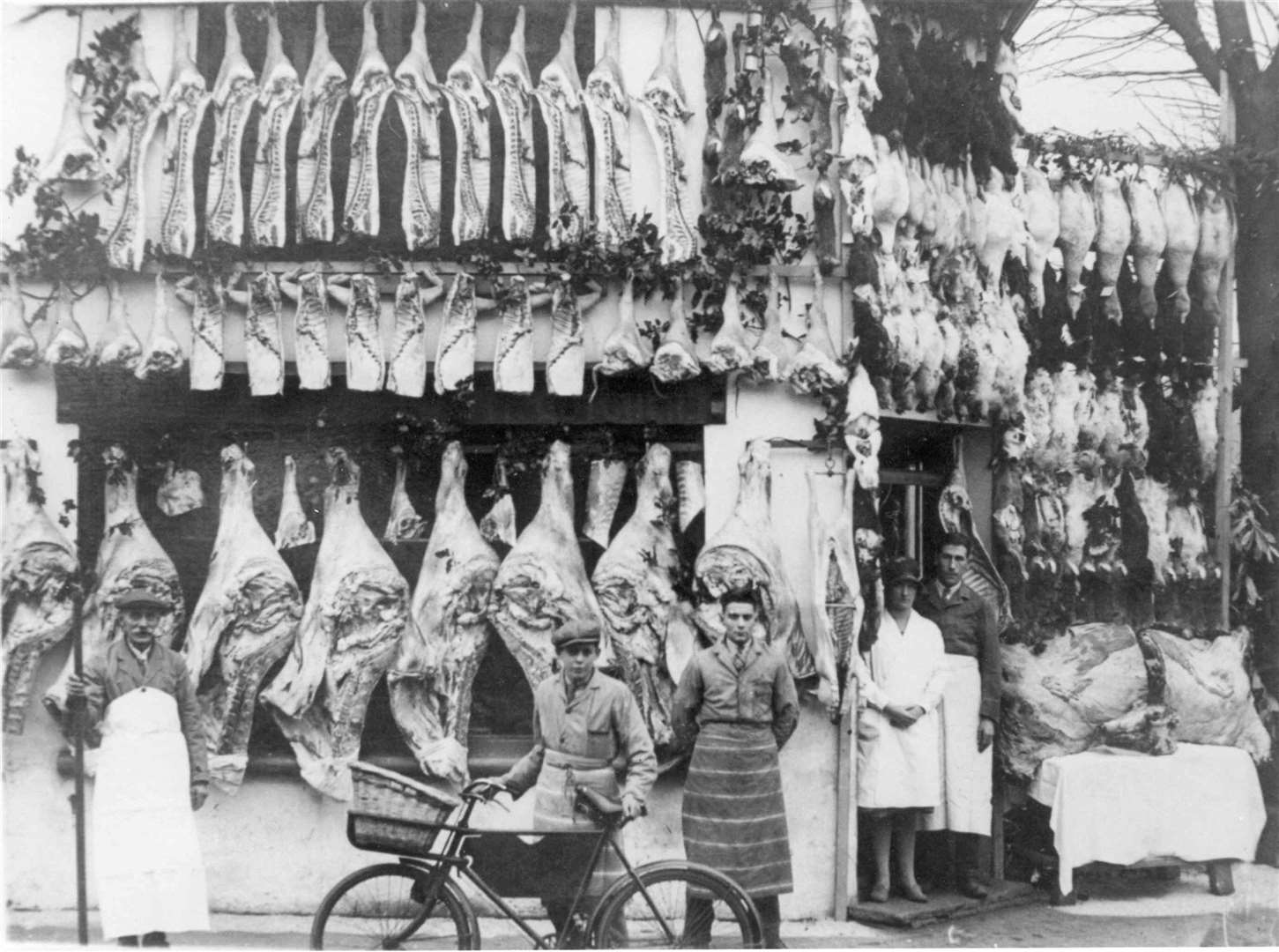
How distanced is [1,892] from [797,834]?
4.00 m

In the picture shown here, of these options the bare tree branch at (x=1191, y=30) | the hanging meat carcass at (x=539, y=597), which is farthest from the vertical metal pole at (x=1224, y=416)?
the hanging meat carcass at (x=539, y=597)

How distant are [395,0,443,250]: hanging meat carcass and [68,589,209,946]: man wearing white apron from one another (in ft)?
7.59

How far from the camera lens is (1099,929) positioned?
7.04 meters

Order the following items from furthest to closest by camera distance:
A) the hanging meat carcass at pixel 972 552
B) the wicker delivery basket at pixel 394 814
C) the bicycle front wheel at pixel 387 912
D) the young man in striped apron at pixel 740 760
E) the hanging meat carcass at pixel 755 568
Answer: the hanging meat carcass at pixel 972 552, the hanging meat carcass at pixel 755 568, the young man in striped apron at pixel 740 760, the bicycle front wheel at pixel 387 912, the wicker delivery basket at pixel 394 814

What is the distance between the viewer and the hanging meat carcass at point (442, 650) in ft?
22.9

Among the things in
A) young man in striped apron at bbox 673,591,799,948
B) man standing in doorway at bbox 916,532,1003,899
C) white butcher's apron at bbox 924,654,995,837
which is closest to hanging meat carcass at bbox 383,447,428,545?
young man in striped apron at bbox 673,591,799,948

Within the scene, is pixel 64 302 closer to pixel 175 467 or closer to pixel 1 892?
pixel 175 467

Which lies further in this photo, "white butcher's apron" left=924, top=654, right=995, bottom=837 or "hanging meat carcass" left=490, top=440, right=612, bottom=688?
"white butcher's apron" left=924, top=654, right=995, bottom=837

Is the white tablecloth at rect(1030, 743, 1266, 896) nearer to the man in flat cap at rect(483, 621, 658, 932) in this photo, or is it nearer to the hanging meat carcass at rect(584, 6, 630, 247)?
the man in flat cap at rect(483, 621, 658, 932)

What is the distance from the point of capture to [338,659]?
698 cm

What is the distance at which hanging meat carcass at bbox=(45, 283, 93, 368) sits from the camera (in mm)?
7008

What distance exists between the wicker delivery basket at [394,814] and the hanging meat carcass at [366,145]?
7.76 ft

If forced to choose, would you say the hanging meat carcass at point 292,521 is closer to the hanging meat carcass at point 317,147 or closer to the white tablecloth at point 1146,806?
the hanging meat carcass at point 317,147

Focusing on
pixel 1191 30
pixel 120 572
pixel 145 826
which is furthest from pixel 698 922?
pixel 1191 30
